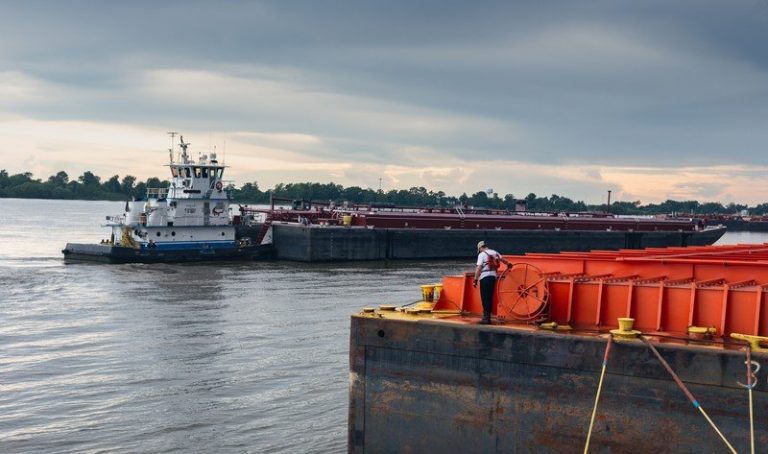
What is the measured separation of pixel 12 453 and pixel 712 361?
13135mm

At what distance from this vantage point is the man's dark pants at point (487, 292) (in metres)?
14.8

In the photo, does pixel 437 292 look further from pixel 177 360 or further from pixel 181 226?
pixel 181 226

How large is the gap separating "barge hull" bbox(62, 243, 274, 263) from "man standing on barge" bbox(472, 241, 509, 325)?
43021 millimetres

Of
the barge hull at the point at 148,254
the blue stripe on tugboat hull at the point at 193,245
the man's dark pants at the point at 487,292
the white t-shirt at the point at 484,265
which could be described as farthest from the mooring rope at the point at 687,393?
the blue stripe on tugboat hull at the point at 193,245

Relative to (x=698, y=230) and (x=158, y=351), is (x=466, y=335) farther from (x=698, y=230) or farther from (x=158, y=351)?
(x=698, y=230)

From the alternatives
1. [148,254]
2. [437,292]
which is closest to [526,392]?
[437,292]

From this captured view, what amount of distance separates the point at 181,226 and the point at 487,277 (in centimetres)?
4564

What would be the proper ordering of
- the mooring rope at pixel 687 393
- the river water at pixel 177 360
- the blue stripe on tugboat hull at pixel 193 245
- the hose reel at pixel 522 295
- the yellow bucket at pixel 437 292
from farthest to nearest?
the blue stripe on tugboat hull at pixel 193 245 < the river water at pixel 177 360 < the yellow bucket at pixel 437 292 < the hose reel at pixel 522 295 < the mooring rope at pixel 687 393

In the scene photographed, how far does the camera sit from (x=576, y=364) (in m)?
13.0

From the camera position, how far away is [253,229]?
64.1m

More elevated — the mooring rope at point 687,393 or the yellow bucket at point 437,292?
the yellow bucket at point 437,292

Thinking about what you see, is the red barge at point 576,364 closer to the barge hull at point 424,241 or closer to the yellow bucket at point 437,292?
the yellow bucket at point 437,292

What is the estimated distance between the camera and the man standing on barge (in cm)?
1482

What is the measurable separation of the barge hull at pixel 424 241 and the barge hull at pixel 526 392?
4512cm
